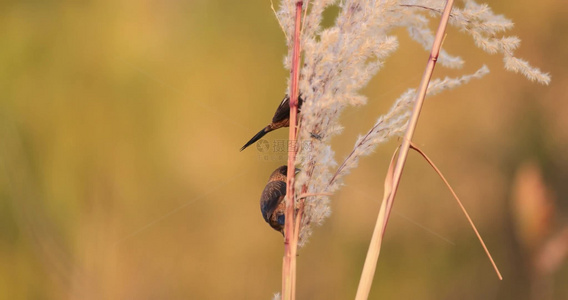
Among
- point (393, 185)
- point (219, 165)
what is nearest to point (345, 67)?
point (393, 185)

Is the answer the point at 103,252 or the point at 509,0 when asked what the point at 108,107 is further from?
the point at 509,0

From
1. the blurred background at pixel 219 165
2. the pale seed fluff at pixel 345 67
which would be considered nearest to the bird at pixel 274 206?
the pale seed fluff at pixel 345 67

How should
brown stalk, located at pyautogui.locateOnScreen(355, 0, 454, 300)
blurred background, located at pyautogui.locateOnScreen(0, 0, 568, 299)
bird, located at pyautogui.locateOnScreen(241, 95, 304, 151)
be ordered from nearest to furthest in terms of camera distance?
brown stalk, located at pyautogui.locateOnScreen(355, 0, 454, 300)
bird, located at pyautogui.locateOnScreen(241, 95, 304, 151)
blurred background, located at pyautogui.locateOnScreen(0, 0, 568, 299)

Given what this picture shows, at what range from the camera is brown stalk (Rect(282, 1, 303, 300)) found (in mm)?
452

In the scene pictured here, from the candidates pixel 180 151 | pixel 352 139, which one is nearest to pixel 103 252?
pixel 180 151

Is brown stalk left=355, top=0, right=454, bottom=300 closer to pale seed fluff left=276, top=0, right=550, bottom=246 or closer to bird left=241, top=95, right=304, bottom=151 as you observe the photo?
pale seed fluff left=276, top=0, right=550, bottom=246

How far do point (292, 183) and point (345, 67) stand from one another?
118mm

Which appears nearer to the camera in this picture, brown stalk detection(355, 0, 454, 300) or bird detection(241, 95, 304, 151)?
brown stalk detection(355, 0, 454, 300)

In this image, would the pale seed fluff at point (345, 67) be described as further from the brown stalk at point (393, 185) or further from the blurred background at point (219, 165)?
the blurred background at point (219, 165)

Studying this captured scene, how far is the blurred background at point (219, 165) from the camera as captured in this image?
0.93 meters

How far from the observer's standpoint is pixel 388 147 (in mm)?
989

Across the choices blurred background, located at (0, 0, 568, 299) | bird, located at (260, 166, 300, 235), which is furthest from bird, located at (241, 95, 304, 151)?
blurred background, located at (0, 0, 568, 299)

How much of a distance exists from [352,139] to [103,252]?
53cm

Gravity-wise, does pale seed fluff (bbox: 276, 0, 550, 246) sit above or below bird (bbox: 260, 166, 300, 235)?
above
